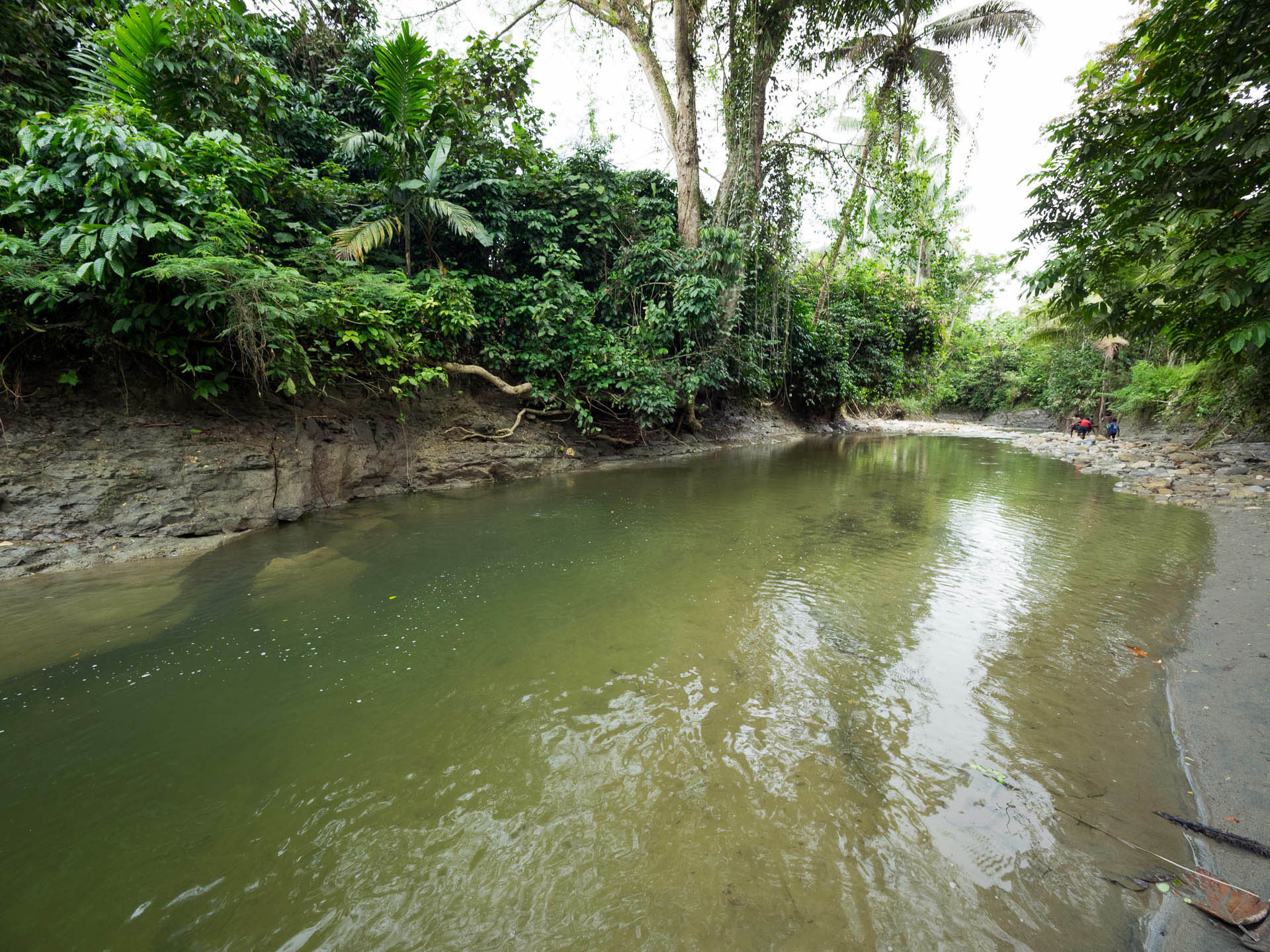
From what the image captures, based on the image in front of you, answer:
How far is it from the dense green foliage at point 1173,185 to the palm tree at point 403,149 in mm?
6848

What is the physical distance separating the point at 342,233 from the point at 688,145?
7562 millimetres

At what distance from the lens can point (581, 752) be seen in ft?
7.22

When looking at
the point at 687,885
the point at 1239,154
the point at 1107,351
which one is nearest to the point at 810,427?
the point at 1107,351

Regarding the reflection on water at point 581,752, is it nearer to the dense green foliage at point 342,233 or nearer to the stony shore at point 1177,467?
the dense green foliage at point 342,233

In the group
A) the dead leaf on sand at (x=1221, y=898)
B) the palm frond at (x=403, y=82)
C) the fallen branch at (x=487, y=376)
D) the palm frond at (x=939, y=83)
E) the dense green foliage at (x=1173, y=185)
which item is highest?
the palm frond at (x=939, y=83)

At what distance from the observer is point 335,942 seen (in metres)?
1.44

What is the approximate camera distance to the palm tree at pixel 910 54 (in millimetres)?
12836

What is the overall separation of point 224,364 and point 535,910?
6219 mm

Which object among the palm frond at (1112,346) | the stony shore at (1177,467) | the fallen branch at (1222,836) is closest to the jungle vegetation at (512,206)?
the stony shore at (1177,467)

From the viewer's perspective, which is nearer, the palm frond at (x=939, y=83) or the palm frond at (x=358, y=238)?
the palm frond at (x=358, y=238)

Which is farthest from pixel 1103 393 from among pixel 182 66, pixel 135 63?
pixel 135 63

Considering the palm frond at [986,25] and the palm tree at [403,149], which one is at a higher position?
the palm frond at [986,25]

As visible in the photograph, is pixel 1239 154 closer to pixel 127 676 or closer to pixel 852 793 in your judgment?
pixel 852 793

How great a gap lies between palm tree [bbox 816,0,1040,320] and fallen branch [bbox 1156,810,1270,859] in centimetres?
1423
